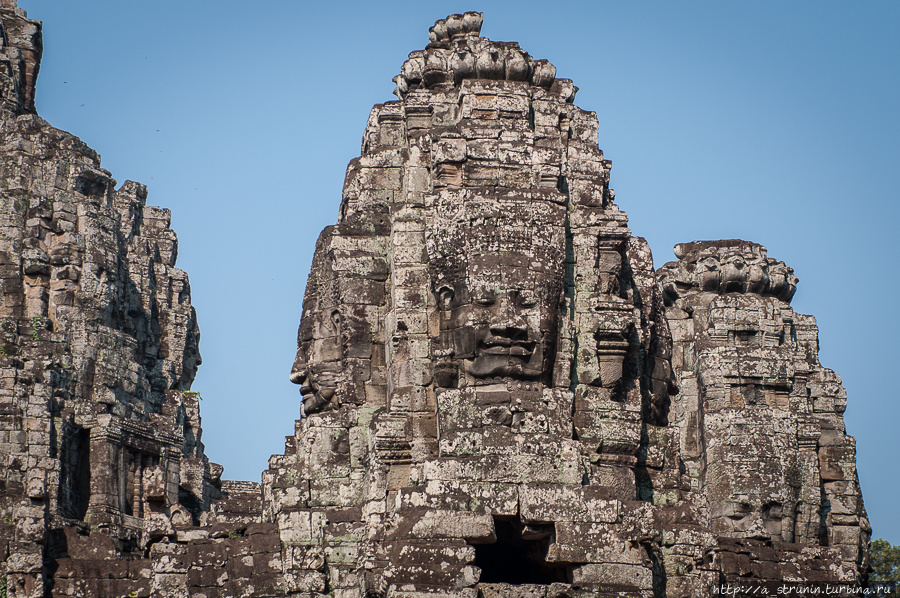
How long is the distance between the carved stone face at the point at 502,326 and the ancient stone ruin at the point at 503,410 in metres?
0.03

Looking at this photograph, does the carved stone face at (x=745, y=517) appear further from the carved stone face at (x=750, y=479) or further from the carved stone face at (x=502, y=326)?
the carved stone face at (x=502, y=326)

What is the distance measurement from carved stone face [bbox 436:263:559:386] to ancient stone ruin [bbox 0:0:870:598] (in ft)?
0.11

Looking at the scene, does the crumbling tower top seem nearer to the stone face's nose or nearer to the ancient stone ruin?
the ancient stone ruin

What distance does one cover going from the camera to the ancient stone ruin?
1051 inches

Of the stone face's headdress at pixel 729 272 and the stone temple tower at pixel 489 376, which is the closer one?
the stone temple tower at pixel 489 376

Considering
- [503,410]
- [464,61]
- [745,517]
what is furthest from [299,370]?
[745,517]

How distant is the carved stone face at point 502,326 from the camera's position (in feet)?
90.4

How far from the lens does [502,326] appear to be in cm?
2745

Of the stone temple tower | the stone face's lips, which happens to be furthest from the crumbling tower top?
the stone face's lips

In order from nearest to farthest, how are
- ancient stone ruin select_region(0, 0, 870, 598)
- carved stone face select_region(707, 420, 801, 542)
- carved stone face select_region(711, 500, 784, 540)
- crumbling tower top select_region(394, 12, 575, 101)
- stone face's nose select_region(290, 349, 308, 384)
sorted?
ancient stone ruin select_region(0, 0, 870, 598) < crumbling tower top select_region(394, 12, 575, 101) < stone face's nose select_region(290, 349, 308, 384) < carved stone face select_region(711, 500, 784, 540) < carved stone face select_region(707, 420, 801, 542)

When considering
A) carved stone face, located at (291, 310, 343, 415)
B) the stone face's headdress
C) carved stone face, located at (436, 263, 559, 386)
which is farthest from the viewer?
the stone face's headdress

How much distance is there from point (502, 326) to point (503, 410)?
1.19m

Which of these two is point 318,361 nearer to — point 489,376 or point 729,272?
point 489,376

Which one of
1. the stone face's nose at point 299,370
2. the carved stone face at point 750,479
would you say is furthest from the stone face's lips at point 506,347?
the carved stone face at point 750,479
